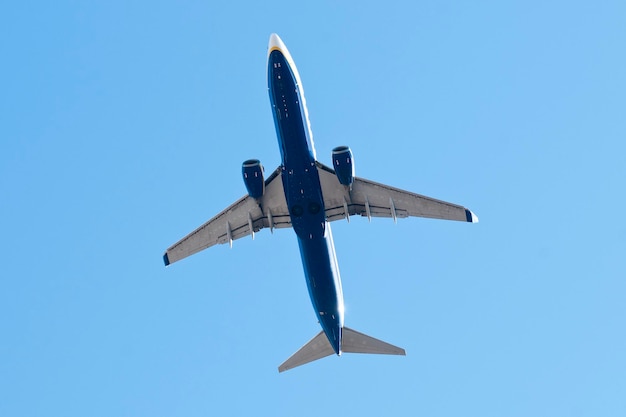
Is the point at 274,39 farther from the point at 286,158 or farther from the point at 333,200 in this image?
the point at 333,200

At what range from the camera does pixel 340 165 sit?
156 feet

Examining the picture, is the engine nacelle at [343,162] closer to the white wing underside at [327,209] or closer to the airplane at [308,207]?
the airplane at [308,207]

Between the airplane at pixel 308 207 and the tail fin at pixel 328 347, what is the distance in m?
0.07

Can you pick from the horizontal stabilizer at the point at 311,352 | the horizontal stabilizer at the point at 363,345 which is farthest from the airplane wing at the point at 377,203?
the horizontal stabilizer at the point at 311,352

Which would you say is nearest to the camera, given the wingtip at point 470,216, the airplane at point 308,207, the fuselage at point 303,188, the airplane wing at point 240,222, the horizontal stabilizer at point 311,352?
the fuselage at point 303,188

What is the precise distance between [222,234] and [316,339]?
31.9 ft

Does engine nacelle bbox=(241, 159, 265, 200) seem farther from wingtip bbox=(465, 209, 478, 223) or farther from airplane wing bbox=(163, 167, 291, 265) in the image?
wingtip bbox=(465, 209, 478, 223)

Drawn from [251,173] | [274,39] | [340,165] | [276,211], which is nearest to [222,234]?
[276,211]

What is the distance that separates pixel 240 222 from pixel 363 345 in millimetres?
11893

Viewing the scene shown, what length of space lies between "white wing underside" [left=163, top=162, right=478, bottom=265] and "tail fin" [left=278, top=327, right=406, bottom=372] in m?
8.60

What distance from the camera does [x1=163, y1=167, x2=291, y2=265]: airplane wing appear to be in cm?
5231

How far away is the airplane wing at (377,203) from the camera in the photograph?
50719 mm

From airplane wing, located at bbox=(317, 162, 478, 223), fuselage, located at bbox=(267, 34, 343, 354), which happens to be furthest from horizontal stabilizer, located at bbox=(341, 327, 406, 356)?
airplane wing, located at bbox=(317, 162, 478, 223)

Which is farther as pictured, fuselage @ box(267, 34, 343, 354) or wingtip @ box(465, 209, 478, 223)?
wingtip @ box(465, 209, 478, 223)
